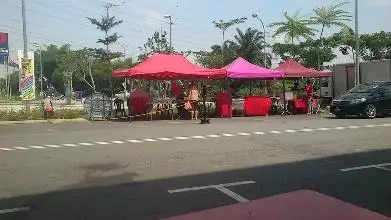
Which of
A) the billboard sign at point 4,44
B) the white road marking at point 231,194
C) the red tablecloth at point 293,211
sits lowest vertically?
the white road marking at point 231,194

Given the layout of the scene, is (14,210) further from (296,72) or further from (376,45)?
(376,45)

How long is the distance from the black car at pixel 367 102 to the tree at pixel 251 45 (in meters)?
42.0

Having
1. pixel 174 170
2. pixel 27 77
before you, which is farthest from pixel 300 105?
pixel 174 170

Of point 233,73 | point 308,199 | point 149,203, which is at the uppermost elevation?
point 233,73

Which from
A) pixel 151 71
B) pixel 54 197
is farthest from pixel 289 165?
pixel 151 71

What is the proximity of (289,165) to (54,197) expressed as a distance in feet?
14.4

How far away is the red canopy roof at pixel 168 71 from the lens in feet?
69.5

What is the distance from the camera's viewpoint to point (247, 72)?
22.2 meters

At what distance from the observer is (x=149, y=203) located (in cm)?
627

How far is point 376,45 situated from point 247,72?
34516 mm

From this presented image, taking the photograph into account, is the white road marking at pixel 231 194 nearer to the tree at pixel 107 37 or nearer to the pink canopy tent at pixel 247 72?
the pink canopy tent at pixel 247 72

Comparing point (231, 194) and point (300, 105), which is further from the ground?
point (300, 105)

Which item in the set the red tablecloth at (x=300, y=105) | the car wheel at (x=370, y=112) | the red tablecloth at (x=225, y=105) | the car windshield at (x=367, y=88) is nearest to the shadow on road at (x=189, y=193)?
the car wheel at (x=370, y=112)

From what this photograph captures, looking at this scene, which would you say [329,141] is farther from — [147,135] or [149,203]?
[149,203]
